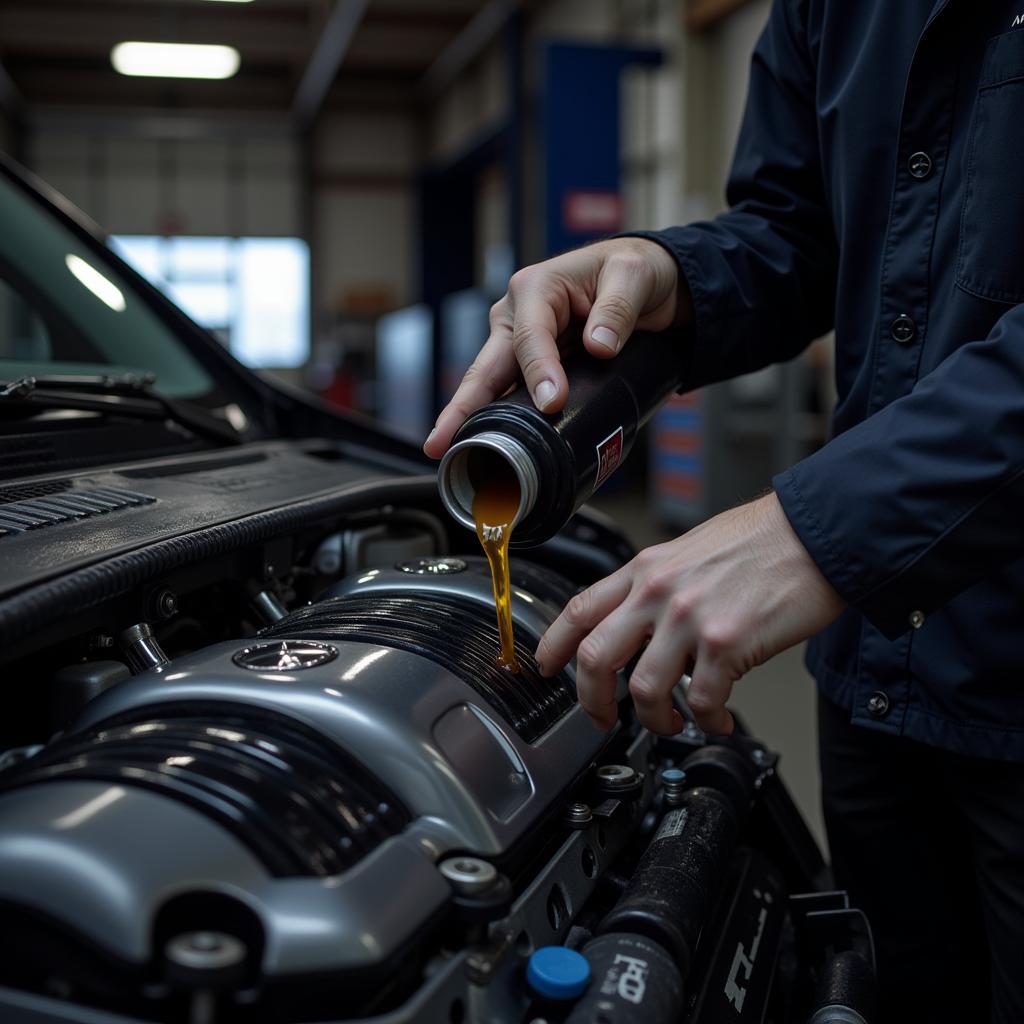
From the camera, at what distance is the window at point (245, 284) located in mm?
13219

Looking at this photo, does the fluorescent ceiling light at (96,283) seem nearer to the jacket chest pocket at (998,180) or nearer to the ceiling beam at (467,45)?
the jacket chest pocket at (998,180)

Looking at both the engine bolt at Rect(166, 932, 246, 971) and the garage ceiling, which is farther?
the garage ceiling

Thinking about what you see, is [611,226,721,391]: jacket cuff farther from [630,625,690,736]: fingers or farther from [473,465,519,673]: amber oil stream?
[630,625,690,736]: fingers

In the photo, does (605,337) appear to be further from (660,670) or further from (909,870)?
(909,870)

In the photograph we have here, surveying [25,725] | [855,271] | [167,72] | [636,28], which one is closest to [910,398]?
[855,271]

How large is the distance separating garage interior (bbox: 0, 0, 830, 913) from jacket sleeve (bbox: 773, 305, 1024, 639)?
289 cm

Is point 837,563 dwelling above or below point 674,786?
above

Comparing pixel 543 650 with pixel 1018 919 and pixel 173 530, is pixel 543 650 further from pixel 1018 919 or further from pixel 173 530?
pixel 1018 919

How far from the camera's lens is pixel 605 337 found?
86 centimetres

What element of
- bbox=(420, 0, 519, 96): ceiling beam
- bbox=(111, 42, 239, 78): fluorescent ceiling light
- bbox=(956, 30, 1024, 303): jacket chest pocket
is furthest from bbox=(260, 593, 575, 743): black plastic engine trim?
bbox=(420, 0, 519, 96): ceiling beam

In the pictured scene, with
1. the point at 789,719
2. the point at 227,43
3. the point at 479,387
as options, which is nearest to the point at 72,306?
the point at 479,387

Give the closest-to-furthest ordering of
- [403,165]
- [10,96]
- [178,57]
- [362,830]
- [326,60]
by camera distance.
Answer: [362,830], [178,57], [326,60], [10,96], [403,165]

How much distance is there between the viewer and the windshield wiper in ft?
3.51

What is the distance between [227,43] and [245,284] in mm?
2913
